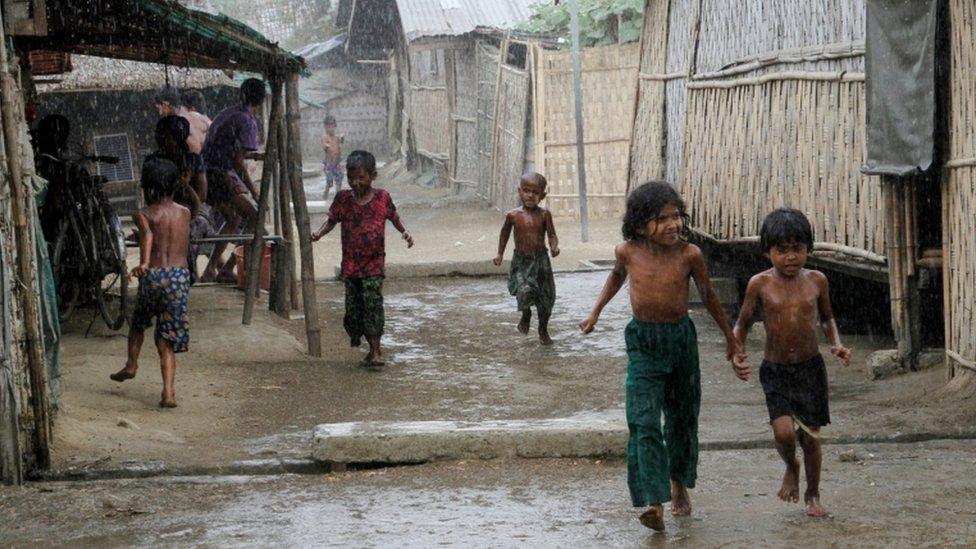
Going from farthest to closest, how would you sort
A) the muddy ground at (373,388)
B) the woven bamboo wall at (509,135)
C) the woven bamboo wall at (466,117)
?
the woven bamboo wall at (466,117) < the woven bamboo wall at (509,135) < the muddy ground at (373,388)

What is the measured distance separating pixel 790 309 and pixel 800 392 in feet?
1.07

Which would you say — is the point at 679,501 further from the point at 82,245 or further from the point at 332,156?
the point at 332,156

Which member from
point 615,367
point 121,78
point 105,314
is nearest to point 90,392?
point 105,314

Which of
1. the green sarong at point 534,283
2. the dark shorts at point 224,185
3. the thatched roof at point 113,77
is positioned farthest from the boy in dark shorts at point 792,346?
the thatched roof at point 113,77

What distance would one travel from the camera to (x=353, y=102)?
38.7 m

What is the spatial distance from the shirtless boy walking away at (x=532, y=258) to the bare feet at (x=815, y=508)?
551cm

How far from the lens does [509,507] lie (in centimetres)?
568

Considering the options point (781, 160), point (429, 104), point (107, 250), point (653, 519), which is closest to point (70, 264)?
point (107, 250)

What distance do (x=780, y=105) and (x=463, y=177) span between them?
53.3 feet

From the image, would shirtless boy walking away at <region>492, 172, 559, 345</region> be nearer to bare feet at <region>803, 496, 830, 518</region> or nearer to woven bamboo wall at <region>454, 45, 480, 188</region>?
bare feet at <region>803, 496, 830, 518</region>

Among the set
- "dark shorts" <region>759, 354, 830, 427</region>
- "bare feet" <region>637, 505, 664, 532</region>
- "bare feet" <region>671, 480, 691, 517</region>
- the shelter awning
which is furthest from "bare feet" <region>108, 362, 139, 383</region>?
"dark shorts" <region>759, 354, 830, 427</region>

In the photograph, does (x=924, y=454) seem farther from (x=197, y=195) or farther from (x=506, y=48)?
(x=506, y=48)

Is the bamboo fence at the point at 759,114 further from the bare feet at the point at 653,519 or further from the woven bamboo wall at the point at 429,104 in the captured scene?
the woven bamboo wall at the point at 429,104

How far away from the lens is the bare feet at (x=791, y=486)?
17.5 feet
